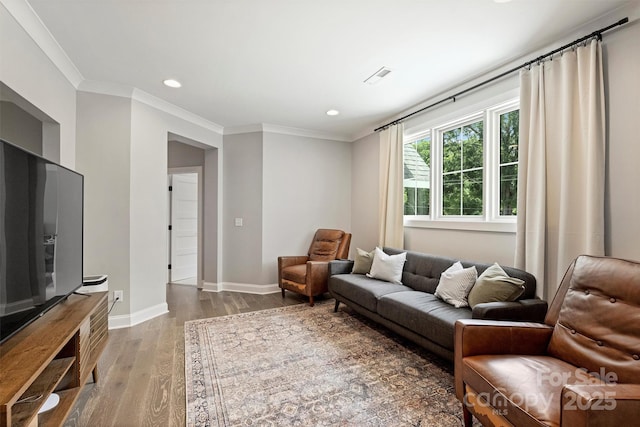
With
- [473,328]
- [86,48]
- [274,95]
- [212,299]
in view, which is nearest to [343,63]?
[274,95]

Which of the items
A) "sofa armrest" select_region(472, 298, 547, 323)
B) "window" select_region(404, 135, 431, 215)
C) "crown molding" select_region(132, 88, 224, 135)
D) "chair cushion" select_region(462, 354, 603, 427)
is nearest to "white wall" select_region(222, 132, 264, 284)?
"crown molding" select_region(132, 88, 224, 135)

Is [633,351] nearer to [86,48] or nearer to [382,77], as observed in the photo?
[382,77]

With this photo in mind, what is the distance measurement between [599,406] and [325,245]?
360cm

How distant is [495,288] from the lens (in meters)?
Answer: 2.13

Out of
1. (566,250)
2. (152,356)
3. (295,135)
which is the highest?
(295,135)

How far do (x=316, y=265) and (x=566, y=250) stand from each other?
255 cm

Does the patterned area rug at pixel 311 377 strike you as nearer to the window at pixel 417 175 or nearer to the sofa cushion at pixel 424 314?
the sofa cushion at pixel 424 314

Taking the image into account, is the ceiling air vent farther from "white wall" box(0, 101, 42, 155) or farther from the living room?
"white wall" box(0, 101, 42, 155)

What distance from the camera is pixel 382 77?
2881 millimetres

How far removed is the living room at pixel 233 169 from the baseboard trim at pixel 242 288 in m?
0.02

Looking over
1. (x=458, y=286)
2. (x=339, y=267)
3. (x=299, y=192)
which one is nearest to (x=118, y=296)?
(x=339, y=267)

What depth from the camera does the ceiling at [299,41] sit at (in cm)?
190

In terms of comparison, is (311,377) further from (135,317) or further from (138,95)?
(138,95)

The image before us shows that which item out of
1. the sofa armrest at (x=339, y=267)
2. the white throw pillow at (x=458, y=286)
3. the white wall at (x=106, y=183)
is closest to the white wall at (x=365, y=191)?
the sofa armrest at (x=339, y=267)
